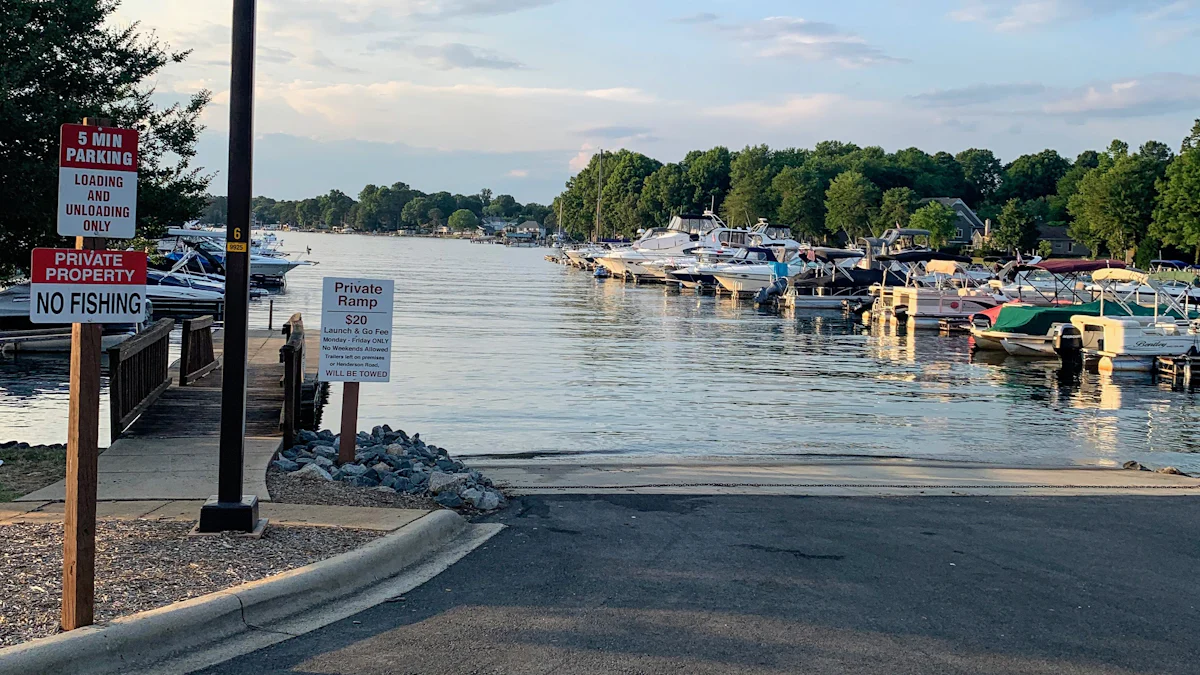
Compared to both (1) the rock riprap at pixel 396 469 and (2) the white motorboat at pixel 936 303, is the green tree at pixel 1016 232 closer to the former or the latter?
(2) the white motorboat at pixel 936 303

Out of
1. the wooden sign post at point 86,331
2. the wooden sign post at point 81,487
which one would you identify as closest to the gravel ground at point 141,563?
the wooden sign post at point 81,487

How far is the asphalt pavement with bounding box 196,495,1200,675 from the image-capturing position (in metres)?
5.97

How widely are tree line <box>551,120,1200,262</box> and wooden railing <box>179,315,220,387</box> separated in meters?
A: 78.9

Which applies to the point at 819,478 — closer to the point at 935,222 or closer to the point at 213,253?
the point at 213,253

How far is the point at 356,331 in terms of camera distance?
11.2 metres

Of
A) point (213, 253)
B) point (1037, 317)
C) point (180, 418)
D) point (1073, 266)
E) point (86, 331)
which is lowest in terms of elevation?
point (180, 418)

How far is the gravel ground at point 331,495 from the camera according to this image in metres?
9.31

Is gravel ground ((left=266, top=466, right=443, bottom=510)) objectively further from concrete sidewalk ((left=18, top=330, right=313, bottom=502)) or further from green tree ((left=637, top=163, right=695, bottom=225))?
green tree ((left=637, top=163, right=695, bottom=225))

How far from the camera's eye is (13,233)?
16.8 m

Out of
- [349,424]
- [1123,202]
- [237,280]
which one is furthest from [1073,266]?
[1123,202]

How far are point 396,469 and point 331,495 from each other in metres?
1.49

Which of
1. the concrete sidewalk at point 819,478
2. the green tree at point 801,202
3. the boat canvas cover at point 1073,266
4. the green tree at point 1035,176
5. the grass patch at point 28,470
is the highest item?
the green tree at point 1035,176

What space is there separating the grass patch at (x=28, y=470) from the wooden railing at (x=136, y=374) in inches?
28.1

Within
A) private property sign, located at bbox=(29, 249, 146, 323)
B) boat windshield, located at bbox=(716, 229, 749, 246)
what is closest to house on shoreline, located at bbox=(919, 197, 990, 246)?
boat windshield, located at bbox=(716, 229, 749, 246)
